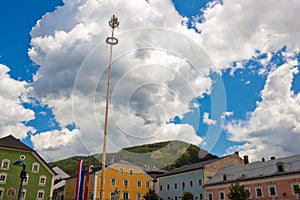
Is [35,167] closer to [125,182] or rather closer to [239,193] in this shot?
[125,182]

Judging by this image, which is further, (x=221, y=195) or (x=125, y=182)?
(x=125, y=182)

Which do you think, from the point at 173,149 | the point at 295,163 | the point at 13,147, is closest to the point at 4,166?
the point at 13,147

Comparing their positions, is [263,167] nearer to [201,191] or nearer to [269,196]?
[269,196]

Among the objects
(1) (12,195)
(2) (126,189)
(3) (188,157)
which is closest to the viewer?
(1) (12,195)

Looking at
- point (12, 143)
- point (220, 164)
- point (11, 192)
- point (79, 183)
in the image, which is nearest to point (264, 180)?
point (220, 164)

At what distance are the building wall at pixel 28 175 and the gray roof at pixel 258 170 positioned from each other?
28.8 meters

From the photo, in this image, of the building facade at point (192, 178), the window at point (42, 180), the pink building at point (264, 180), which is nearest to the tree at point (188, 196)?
the building facade at point (192, 178)

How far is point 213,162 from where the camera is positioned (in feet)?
187

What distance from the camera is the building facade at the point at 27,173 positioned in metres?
46.6

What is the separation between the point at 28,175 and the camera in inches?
1938

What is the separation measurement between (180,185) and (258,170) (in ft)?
61.5

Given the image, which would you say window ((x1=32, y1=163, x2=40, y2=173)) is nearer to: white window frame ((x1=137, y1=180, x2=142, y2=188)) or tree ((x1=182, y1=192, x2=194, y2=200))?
white window frame ((x1=137, y1=180, x2=142, y2=188))

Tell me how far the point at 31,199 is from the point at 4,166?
7.02 m

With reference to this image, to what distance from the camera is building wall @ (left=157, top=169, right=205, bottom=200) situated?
55531 millimetres
